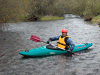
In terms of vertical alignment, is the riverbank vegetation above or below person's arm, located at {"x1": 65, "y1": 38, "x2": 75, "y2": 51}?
above

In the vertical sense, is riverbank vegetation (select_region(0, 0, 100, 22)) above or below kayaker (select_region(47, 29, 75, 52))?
above

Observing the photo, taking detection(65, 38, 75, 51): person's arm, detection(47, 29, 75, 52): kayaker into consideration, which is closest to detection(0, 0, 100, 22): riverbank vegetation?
detection(47, 29, 75, 52): kayaker

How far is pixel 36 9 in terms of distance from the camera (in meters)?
34.8

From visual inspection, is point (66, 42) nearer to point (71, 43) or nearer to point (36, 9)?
point (71, 43)

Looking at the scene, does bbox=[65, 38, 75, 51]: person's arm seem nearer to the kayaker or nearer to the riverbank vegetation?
the kayaker

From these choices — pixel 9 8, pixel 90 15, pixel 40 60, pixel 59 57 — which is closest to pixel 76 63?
pixel 59 57

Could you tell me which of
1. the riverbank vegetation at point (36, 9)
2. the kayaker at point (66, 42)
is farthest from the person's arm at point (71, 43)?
the riverbank vegetation at point (36, 9)

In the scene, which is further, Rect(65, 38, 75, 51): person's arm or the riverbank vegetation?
the riverbank vegetation

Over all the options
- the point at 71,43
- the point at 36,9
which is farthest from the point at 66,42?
the point at 36,9

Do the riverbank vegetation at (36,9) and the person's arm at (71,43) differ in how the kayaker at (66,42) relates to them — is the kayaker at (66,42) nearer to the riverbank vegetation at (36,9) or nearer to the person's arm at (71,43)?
the person's arm at (71,43)

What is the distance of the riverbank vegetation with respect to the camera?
51.5 feet

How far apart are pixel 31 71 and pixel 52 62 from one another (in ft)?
4.71

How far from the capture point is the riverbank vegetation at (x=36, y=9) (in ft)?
51.5

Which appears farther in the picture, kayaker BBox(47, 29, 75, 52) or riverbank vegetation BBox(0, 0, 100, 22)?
riverbank vegetation BBox(0, 0, 100, 22)
